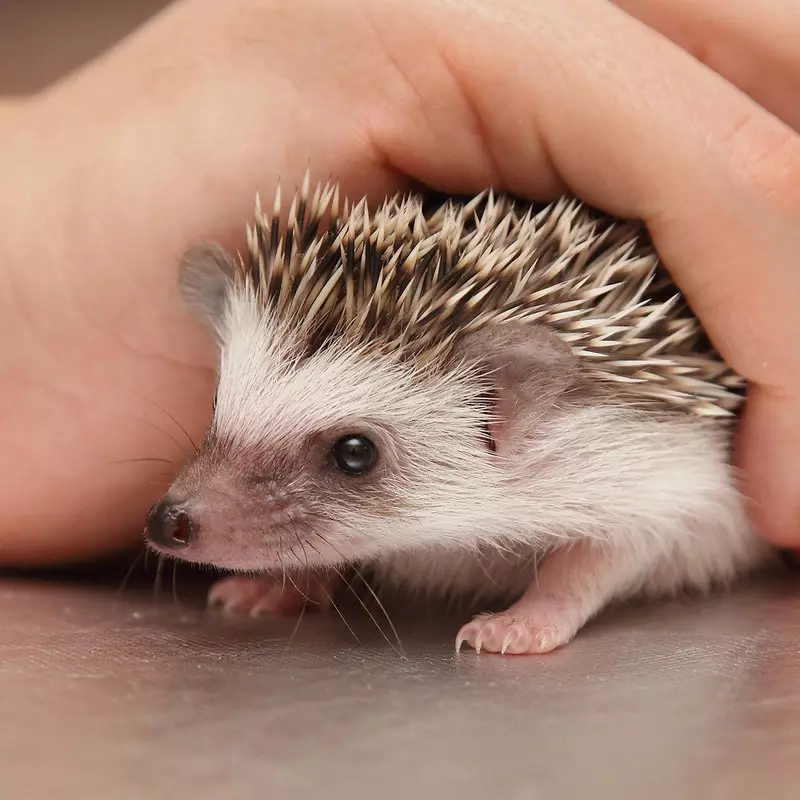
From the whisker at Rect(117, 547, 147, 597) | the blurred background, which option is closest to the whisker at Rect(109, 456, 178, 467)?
the whisker at Rect(117, 547, 147, 597)

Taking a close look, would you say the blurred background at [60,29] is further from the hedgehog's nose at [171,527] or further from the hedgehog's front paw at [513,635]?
the hedgehog's front paw at [513,635]

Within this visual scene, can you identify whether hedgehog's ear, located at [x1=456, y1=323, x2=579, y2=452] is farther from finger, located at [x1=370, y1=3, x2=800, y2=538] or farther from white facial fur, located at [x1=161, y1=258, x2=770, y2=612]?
finger, located at [x1=370, y1=3, x2=800, y2=538]

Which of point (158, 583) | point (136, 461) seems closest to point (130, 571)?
point (158, 583)

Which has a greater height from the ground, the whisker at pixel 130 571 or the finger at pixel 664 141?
the finger at pixel 664 141

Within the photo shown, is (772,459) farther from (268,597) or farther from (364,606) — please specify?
(268,597)

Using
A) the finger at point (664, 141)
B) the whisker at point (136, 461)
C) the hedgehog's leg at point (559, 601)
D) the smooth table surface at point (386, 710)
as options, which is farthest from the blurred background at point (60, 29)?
the hedgehog's leg at point (559, 601)
